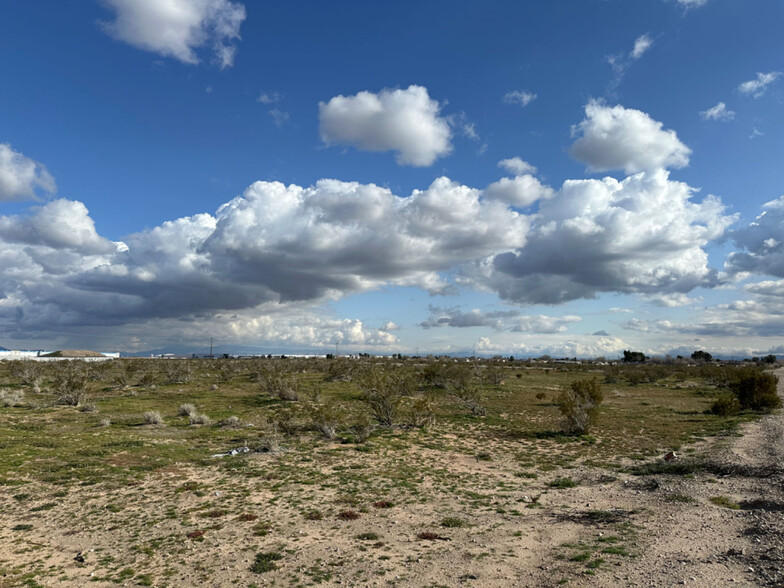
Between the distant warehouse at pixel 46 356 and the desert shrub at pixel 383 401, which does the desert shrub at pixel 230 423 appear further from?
the distant warehouse at pixel 46 356

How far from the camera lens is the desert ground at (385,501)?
9.65 metres

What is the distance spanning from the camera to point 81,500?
45.4 feet

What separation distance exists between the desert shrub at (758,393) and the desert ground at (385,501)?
414cm

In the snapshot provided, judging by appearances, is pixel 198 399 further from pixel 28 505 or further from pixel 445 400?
pixel 28 505

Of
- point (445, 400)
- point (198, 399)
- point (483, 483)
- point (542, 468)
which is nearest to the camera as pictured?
point (483, 483)

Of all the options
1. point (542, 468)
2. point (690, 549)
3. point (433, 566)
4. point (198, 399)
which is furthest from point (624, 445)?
point (198, 399)

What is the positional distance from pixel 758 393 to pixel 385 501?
3201cm

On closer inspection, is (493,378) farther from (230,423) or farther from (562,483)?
(562,483)

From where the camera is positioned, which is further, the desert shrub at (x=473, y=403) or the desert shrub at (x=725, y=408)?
the desert shrub at (x=473, y=403)

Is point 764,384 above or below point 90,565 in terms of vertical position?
above

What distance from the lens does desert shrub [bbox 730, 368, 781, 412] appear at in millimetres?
32062

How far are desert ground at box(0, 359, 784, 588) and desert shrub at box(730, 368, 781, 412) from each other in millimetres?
4141

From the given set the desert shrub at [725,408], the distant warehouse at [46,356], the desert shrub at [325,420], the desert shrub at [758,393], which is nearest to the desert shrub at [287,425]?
the desert shrub at [325,420]

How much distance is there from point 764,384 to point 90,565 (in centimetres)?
4069
